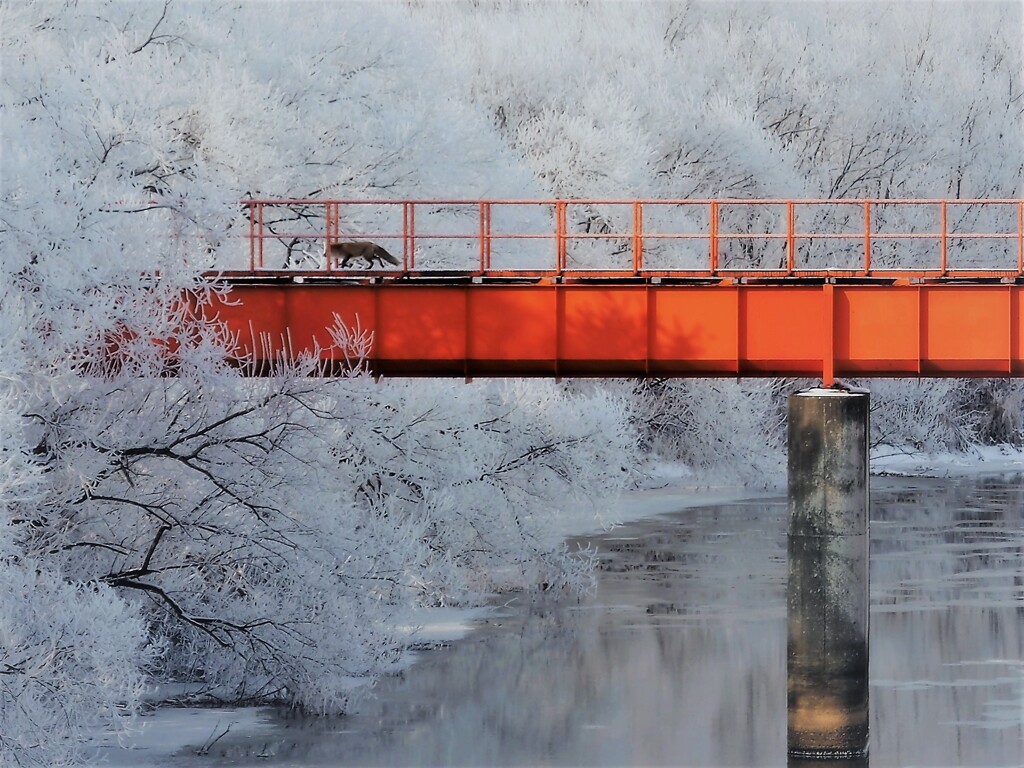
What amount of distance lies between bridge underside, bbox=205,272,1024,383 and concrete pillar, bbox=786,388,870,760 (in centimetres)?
97

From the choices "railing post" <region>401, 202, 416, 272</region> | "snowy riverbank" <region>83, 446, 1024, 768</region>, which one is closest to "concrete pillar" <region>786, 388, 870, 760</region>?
"railing post" <region>401, 202, 416, 272</region>

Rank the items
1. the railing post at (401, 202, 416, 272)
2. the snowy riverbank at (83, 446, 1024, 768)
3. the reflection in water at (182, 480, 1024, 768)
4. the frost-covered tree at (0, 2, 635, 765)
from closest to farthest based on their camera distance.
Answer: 1. the frost-covered tree at (0, 2, 635, 765)
2. the snowy riverbank at (83, 446, 1024, 768)
3. the reflection in water at (182, 480, 1024, 768)
4. the railing post at (401, 202, 416, 272)

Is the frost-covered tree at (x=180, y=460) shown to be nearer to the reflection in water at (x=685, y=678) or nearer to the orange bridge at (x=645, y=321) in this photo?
the orange bridge at (x=645, y=321)

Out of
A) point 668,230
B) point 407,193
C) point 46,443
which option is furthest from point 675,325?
point 668,230

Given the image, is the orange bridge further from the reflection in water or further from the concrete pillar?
the reflection in water

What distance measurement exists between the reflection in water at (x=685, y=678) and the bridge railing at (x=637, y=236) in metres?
6.04

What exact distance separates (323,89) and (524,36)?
20.2m

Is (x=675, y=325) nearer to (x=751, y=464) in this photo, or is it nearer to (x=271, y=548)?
(x=271, y=548)

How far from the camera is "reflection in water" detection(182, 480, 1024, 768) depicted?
23516mm

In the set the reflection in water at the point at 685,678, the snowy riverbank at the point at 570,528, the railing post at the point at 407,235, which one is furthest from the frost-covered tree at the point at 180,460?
the railing post at the point at 407,235

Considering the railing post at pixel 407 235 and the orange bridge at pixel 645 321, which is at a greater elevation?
the railing post at pixel 407 235

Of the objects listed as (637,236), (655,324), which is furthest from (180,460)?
(637,236)

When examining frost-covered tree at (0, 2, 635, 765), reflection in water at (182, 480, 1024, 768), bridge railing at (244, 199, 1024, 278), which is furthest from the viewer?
bridge railing at (244, 199, 1024, 278)

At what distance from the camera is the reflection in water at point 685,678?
23516 mm
